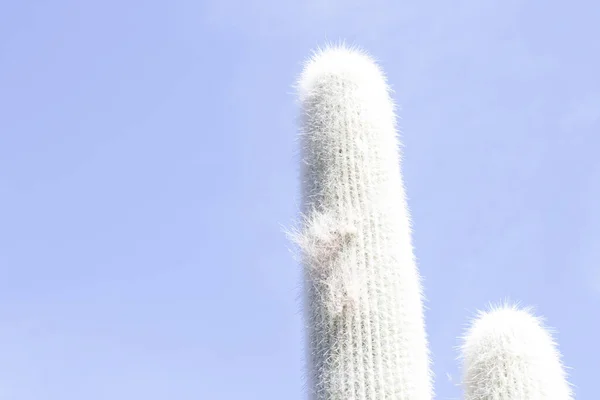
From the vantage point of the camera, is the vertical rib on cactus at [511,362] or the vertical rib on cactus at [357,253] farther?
the vertical rib on cactus at [511,362]

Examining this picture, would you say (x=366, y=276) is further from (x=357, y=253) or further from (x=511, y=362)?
(x=511, y=362)

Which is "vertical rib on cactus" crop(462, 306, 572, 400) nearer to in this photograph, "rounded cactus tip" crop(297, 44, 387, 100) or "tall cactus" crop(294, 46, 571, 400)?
"tall cactus" crop(294, 46, 571, 400)

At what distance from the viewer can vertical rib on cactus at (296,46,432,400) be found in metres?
5.09

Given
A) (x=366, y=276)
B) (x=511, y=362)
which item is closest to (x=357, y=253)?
(x=366, y=276)

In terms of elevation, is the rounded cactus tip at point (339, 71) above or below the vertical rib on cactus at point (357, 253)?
above

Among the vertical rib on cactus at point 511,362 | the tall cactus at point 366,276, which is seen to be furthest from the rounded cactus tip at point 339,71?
the vertical rib on cactus at point 511,362

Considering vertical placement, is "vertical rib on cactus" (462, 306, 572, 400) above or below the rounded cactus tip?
below

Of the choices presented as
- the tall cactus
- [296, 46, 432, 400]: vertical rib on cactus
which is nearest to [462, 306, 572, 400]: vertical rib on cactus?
the tall cactus

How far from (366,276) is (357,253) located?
0.57ft

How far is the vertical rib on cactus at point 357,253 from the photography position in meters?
5.09

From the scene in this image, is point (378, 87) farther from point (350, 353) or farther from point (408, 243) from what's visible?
point (350, 353)

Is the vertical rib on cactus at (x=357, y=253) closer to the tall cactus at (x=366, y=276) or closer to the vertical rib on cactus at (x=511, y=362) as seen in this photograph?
the tall cactus at (x=366, y=276)

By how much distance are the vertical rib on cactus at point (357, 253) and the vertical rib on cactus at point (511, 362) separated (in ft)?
2.55

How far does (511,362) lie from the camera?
591cm
